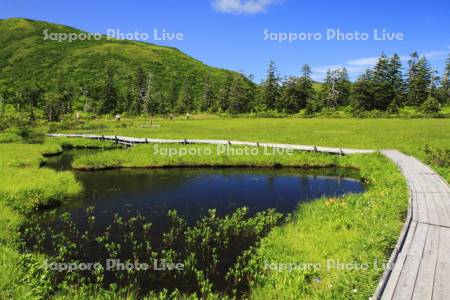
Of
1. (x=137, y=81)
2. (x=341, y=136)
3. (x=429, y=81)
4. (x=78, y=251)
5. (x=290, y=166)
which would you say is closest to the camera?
(x=78, y=251)

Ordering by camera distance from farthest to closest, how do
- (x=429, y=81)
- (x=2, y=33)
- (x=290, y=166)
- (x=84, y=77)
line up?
(x=2, y=33), (x=84, y=77), (x=429, y=81), (x=290, y=166)

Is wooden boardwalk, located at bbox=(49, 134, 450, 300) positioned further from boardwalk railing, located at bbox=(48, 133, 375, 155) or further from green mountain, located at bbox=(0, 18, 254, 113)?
green mountain, located at bbox=(0, 18, 254, 113)

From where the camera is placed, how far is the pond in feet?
43.0

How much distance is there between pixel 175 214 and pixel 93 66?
160296 millimetres

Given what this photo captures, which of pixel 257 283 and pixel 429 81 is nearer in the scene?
pixel 257 283

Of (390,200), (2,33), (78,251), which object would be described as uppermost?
(2,33)

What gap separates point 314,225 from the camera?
1488 cm

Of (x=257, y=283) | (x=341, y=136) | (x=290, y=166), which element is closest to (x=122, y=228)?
(x=257, y=283)

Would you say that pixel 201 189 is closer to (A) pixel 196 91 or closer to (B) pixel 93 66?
(A) pixel 196 91

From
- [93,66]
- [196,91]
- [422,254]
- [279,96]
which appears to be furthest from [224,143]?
[93,66]

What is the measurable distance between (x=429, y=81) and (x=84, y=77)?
125 meters

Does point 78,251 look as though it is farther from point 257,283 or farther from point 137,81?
point 137,81

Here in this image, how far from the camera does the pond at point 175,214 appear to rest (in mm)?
13094

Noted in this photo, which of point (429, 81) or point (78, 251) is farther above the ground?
point (429, 81)
